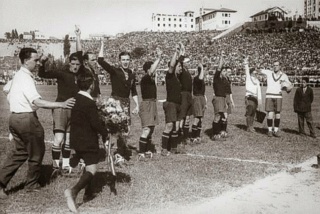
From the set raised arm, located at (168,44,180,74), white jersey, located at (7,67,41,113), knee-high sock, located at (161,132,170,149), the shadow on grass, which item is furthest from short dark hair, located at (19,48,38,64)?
knee-high sock, located at (161,132,170,149)

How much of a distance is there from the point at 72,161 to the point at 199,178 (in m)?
2.17

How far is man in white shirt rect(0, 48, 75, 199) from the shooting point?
188 inches

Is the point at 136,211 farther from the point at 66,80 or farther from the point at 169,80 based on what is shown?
the point at 169,80

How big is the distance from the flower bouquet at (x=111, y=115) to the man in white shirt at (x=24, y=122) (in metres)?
0.75

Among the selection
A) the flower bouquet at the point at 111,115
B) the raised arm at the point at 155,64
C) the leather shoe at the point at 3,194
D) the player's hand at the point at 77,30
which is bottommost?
the leather shoe at the point at 3,194

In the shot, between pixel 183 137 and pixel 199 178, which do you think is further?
pixel 183 137

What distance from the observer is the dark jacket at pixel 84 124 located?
4438 mm

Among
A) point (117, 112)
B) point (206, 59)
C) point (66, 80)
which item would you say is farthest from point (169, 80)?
point (206, 59)

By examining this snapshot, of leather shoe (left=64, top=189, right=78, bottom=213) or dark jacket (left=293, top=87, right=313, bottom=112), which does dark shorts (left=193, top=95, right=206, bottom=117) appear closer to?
dark jacket (left=293, top=87, right=313, bottom=112)

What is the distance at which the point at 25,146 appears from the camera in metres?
4.91

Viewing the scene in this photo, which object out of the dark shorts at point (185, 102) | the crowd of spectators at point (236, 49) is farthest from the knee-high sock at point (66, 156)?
the crowd of spectators at point (236, 49)

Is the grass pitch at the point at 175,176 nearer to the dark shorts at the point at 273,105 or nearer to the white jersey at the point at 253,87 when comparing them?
the dark shorts at the point at 273,105

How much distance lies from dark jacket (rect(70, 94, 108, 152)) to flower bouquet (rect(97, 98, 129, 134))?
0.29 metres

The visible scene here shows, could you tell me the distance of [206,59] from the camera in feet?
154
